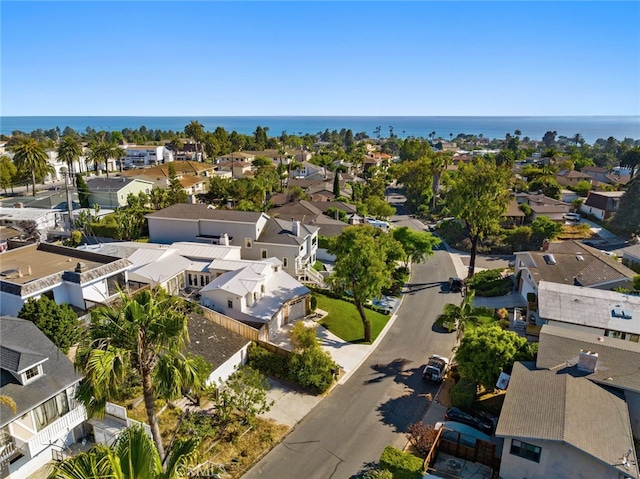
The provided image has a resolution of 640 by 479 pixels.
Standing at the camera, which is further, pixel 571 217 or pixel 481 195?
pixel 571 217

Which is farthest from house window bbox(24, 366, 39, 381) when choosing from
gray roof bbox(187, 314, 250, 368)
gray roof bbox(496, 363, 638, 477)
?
gray roof bbox(496, 363, 638, 477)

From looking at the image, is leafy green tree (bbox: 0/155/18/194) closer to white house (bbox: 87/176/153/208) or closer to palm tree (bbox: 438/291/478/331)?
white house (bbox: 87/176/153/208)

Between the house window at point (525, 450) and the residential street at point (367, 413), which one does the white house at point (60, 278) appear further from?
the house window at point (525, 450)

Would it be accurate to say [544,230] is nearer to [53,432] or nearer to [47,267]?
[47,267]

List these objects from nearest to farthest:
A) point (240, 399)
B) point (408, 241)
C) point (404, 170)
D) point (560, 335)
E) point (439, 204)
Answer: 1. point (240, 399)
2. point (560, 335)
3. point (408, 241)
4. point (439, 204)
5. point (404, 170)

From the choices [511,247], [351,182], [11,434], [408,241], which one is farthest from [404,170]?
[11,434]

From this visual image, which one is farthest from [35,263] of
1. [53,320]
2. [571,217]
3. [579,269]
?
→ [571,217]

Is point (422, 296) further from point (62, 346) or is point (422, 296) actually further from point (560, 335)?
point (62, 346)
